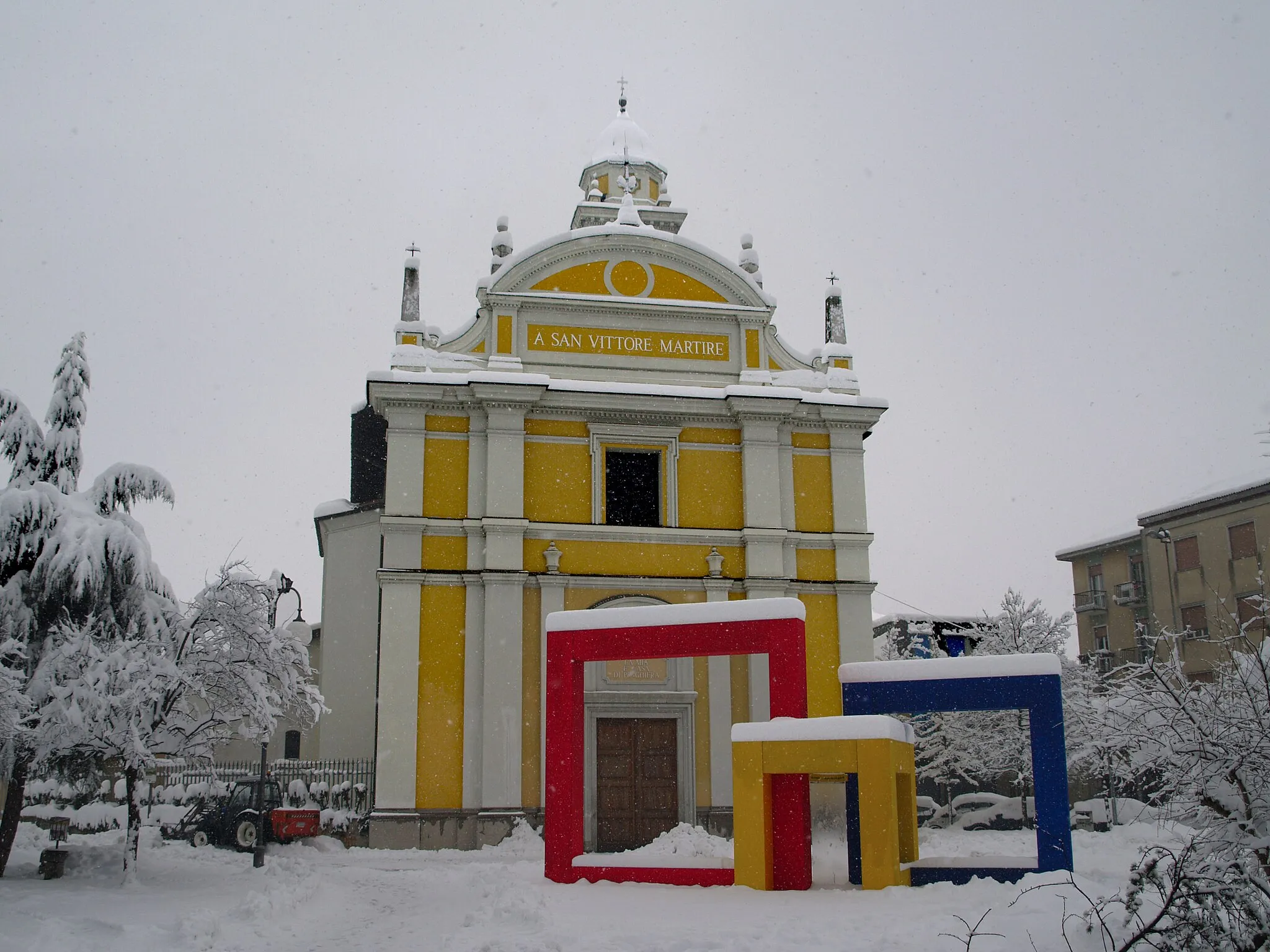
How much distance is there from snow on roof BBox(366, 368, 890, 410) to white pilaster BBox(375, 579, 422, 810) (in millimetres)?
3808

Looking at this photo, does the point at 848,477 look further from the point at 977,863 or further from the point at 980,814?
the point at 977,863

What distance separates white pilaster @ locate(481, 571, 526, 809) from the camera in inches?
807

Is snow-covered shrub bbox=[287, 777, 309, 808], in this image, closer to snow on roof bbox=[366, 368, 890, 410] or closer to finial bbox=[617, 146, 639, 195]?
snow on roof bbox=[366, 368, 890, 410]

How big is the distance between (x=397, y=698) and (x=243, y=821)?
372cm

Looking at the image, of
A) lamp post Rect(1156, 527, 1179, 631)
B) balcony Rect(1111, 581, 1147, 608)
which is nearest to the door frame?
lamp post Rect(1156, 527, 1179, 631)

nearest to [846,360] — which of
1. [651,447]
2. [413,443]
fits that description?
[651,447]

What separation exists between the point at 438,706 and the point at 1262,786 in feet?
48.2

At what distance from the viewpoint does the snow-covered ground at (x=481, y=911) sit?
10.0 m

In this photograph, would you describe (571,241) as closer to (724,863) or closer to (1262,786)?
(724,863)

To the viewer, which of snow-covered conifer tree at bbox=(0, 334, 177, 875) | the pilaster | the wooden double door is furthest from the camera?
the pilaster

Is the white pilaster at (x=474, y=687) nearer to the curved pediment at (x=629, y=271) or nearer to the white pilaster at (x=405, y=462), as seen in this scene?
the white pilaster at (x=405, y=462)

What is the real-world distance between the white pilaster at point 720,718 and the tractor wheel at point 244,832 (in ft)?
27.2

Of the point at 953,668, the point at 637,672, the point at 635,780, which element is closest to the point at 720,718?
the point at 637,672

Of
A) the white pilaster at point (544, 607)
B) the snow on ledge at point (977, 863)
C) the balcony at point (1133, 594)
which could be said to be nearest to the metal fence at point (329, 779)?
the white pilaster at point (544, 607)
